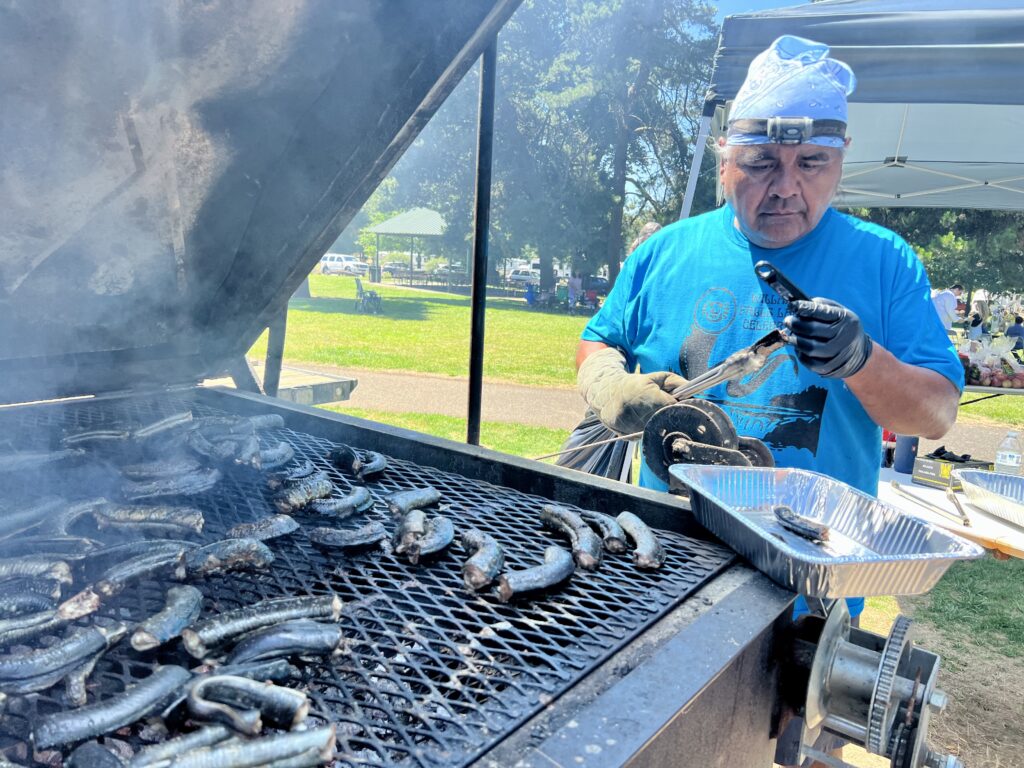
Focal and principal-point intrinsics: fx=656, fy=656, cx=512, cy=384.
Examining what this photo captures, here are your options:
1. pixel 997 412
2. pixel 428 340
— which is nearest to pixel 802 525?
pixel 997 412

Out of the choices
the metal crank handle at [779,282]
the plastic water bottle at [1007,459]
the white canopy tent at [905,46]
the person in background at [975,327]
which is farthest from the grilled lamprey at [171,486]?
the person in background at [975,327]

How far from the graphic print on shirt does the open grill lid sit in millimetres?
1360

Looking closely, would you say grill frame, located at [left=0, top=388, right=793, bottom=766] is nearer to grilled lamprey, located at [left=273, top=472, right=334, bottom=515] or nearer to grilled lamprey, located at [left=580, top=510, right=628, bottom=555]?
grilled lamprey, located at [left=580, top=510, right=628, bottom=555]

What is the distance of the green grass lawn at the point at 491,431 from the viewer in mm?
8422

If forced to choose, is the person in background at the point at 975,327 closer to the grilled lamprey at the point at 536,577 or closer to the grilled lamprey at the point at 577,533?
the grilled lamprey at the point at 577,533

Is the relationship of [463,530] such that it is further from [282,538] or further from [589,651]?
[589,651]

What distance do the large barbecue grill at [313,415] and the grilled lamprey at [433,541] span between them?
45 millimetres

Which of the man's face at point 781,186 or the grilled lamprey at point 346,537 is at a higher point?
the man's face at point 781,186

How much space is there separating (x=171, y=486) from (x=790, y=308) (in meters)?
2.21

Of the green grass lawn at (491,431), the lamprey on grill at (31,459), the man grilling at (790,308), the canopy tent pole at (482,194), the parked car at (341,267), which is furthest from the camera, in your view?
the parked car at (341,267)

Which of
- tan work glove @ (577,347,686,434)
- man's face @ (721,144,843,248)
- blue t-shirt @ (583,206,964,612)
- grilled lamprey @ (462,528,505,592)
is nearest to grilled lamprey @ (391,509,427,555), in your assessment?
grilled lamprey @ (462,528,505,592)

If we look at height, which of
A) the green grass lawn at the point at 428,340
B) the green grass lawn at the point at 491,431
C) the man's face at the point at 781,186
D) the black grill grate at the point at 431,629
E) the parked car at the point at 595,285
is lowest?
the green grass lawn at the point at 491,431

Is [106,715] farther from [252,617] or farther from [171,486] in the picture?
[171,486]

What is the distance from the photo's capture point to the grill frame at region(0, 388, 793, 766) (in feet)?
3.76
